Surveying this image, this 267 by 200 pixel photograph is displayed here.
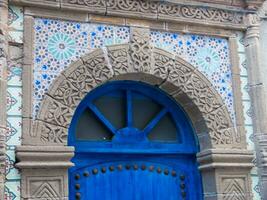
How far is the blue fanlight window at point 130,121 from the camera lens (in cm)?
441

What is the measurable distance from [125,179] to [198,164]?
0.74 meters

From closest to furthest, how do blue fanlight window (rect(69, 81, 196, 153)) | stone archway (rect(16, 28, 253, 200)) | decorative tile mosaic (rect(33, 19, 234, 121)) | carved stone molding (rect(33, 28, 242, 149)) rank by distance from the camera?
stone archway (rect(16, 28, 253, 200)) < carved stone molding (rect(33, 28, 242, 149)) < decorative tile mosaic (rect(33, 19, 234, 121)) < blue fanlight window (rect(69, 81, 196, 153))

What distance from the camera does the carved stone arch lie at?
4.07m

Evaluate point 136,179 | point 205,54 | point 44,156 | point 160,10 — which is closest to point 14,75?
point 44,156

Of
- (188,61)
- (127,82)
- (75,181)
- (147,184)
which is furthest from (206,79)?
(75,181)

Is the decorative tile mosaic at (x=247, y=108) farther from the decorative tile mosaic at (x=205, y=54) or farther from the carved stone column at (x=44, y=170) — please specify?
the carved stone column at (x=44, y=170)

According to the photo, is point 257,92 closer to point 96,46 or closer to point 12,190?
point 96,46

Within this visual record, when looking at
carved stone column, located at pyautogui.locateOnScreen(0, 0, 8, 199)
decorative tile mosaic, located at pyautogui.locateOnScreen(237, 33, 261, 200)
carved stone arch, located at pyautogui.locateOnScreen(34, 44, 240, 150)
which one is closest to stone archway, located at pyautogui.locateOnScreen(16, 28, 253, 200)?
carved stone arch, located at pyautogui.locateOnScreen(34, 44, 240, 150)

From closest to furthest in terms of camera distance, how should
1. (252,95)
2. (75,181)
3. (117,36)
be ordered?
(75,181)
(117,36)
(252,95)

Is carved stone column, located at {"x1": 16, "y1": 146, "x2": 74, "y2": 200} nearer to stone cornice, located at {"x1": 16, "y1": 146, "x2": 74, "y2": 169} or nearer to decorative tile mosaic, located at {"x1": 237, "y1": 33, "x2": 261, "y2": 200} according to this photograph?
stone cornice, located at {"x1": 16, "y1": 146, "x2": 74, "y2": 169}

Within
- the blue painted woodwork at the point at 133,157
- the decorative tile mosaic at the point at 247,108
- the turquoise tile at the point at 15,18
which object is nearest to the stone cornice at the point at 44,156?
the blue painted woodwork at the point at 133,157

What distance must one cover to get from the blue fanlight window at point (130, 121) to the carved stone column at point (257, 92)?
630 millimetres

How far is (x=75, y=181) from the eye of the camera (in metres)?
4.23

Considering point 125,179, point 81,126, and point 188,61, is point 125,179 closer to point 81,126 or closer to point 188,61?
point 81,126
